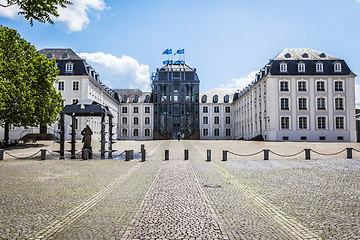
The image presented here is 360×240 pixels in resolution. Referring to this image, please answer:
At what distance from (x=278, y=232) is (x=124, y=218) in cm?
277

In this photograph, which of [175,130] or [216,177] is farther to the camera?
[175,130]

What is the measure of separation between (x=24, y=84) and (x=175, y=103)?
39096mm

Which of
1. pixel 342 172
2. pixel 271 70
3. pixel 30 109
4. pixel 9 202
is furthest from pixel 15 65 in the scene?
pixel 271 70

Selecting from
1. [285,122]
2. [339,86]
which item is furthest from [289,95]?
[339,86]

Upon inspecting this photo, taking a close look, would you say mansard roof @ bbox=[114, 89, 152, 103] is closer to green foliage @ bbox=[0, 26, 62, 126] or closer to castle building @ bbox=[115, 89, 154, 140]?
castle building @ bbox=[115, 89, 154, 140]

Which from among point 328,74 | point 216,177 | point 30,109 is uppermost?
point 328,74

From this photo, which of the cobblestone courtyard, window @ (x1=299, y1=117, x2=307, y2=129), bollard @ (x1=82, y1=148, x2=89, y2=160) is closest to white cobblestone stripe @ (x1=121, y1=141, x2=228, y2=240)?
the cobblestone courtyard

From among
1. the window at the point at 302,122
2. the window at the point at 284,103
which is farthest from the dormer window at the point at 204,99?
the window at the point at 302,122

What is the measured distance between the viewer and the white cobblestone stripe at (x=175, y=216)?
4672 millimetres

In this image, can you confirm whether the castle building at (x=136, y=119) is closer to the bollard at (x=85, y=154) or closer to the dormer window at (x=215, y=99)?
the dormer window at (x=215, y=99)

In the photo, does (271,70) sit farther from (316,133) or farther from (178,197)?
(178,197)

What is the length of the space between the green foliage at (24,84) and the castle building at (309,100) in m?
29.1

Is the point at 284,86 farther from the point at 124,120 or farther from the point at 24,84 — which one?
the point at 124,120

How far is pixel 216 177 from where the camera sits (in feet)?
35.5
